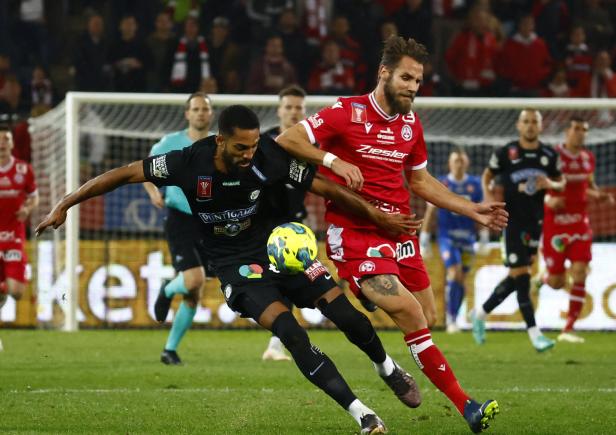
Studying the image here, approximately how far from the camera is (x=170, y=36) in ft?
62.4

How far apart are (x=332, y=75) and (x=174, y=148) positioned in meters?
8.23

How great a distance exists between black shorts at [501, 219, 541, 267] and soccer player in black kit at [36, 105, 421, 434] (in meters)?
5.91

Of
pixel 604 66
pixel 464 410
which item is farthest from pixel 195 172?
pixel 604 66

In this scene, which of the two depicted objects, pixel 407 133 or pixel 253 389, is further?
pixel 253 389

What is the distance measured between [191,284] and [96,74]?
28.8 ft

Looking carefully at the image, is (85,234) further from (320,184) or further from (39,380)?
(320,184)

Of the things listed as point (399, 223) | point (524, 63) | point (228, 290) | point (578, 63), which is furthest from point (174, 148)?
point (578, 63)

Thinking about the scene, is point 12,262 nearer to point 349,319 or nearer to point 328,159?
point 328,159

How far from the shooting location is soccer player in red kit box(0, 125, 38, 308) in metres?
13.7

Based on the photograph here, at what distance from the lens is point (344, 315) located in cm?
711

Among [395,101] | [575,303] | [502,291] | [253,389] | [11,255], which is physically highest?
[395,101]

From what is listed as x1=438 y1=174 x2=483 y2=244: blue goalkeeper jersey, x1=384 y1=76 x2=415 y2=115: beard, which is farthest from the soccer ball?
x1=438 y1=174 x2=483 y2=244: blue goalkeeper jersey

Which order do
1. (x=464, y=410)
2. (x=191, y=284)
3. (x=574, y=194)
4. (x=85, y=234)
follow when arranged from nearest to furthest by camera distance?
(x=464, y=410)
(x=191, y=284)
(x=574, y=194)
(x=85, y=234)

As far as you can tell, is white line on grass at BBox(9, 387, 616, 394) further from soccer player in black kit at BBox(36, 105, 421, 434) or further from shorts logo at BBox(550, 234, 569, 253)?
shorts logo at BBox(550, 234, 569, 253)
